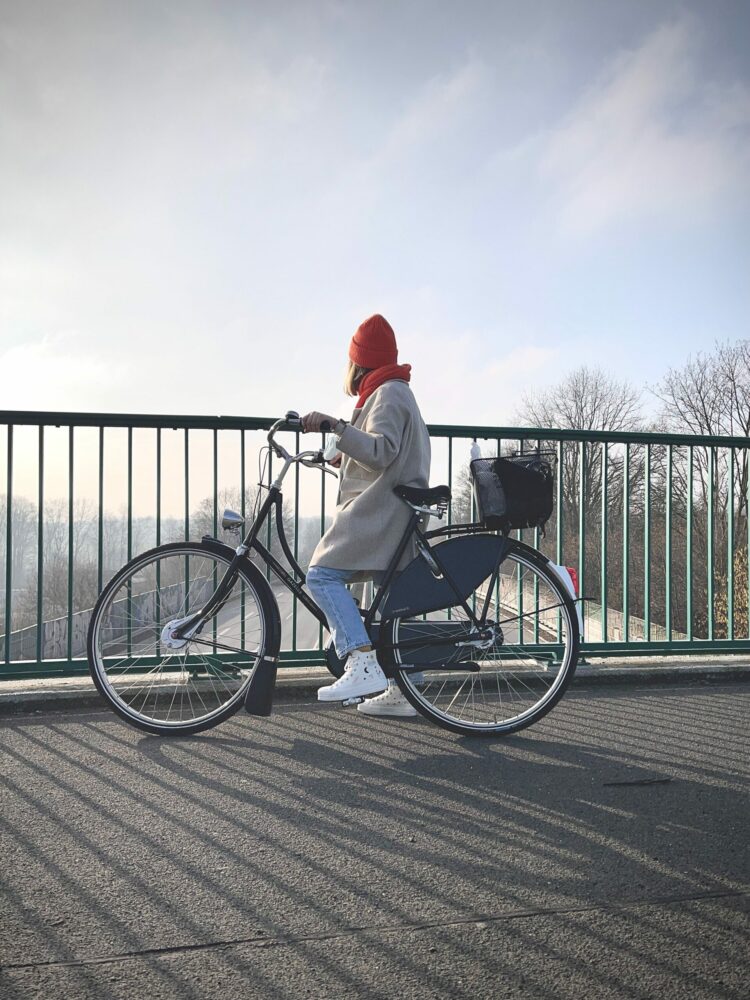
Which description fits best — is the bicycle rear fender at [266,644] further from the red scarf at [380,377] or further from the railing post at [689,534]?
the railing post at [689,534]

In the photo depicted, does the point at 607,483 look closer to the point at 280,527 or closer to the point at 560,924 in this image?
the point at 280,527

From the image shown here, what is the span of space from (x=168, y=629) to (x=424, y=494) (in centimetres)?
135

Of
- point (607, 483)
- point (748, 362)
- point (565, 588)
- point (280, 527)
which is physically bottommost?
point (565, 588)

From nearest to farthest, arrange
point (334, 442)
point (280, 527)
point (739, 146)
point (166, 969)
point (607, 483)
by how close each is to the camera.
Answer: point (166, 969)
point (334, 442)
point (280, 527)
point (607, 483)
point (739, 146)

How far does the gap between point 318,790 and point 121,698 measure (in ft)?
4.43

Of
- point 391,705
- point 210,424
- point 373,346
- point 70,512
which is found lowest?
point 391,705

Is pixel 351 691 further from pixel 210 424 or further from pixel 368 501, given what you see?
pixel 210 424

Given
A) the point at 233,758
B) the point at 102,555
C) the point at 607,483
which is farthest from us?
the point at 607,483

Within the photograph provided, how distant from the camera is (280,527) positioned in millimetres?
3898

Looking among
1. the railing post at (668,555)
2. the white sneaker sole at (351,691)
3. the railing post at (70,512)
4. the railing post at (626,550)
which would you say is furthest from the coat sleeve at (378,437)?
the railing post at (668,555)

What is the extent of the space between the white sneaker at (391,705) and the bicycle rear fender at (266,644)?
1.75 ft

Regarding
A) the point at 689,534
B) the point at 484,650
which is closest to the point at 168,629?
the point at 484,650

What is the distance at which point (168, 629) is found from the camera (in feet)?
12.5

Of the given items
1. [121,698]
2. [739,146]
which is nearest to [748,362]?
A: [739,146]
